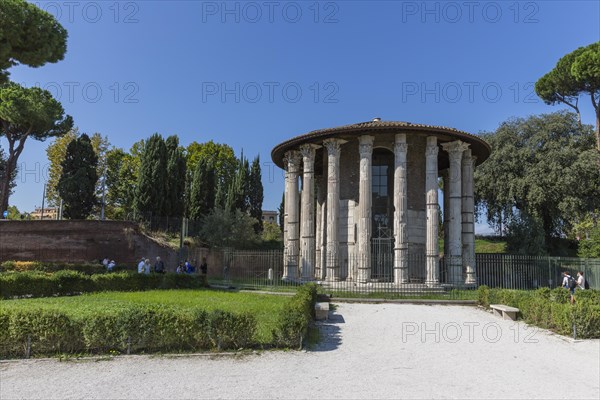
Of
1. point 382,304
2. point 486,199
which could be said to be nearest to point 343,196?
point 382,304

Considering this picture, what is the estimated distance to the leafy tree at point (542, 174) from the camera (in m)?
29.6

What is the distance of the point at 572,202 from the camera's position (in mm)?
29281

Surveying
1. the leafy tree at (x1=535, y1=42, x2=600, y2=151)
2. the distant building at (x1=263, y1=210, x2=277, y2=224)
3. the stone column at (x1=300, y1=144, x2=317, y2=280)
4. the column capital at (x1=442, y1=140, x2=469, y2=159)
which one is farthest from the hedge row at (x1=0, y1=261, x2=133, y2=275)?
the distant building at (x1=263, y1=210, x2=277, y2=224)

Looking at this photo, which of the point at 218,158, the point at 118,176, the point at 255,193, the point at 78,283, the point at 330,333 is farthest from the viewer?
the point at 218,158

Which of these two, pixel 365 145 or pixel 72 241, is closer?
pixel 365 145

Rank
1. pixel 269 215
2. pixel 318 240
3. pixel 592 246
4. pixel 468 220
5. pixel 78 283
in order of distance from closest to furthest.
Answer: pixel 78 283 < pixel 468 220 < pixel 318 240 < pixel 592 246 < pixel 269 215

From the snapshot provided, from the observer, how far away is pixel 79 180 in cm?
3278

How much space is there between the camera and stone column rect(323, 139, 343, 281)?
1979cm

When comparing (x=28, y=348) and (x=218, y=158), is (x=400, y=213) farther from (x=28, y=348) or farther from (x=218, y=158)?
(x=218, y=158)

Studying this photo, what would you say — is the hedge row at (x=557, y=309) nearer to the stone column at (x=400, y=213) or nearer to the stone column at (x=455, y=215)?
the stone column at (x=400, y=213)

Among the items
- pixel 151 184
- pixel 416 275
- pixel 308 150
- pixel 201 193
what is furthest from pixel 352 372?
pixel 201 193

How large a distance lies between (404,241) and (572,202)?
1688 cm

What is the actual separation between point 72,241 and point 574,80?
35741 mm

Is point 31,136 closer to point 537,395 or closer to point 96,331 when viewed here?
point 96,331
